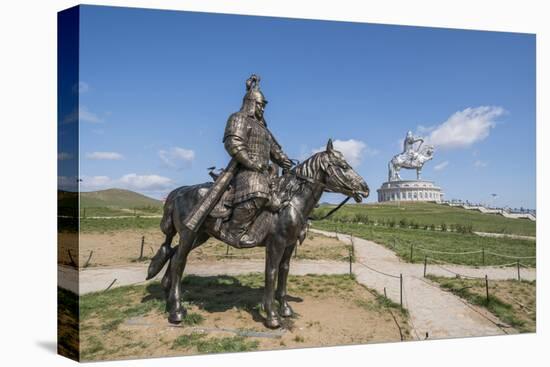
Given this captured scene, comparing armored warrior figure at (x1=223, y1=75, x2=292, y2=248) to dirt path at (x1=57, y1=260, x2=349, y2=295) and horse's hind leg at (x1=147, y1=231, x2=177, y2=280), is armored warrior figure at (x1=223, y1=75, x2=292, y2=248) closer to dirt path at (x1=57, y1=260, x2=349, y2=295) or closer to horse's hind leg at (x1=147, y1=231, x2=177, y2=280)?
horse's hind leg at (x1=147, y1=231, x2=177, y2=280)

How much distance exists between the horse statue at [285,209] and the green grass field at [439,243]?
6615 mm

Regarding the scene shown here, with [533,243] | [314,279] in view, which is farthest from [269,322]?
[533,243]

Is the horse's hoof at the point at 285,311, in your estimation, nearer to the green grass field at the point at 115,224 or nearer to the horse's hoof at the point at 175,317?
the horse's hoof at the point at 175,317

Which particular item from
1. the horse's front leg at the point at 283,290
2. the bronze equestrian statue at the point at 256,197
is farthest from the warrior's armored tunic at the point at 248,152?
the horse's front leg at the point at 283,290

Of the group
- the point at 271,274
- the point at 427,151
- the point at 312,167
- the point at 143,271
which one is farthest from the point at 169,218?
the point at 427,151

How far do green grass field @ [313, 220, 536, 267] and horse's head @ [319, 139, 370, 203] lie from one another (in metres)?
6.36

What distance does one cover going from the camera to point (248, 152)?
6.98 meters

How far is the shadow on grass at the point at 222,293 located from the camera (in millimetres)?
7898

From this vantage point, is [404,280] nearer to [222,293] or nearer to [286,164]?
[222,293]

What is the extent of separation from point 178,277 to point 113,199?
308cm

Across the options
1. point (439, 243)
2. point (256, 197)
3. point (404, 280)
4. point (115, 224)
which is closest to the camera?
point (256, 197)

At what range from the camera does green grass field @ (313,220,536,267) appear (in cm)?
1198

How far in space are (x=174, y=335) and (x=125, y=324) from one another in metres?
0.78

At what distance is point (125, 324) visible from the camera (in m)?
6.89
